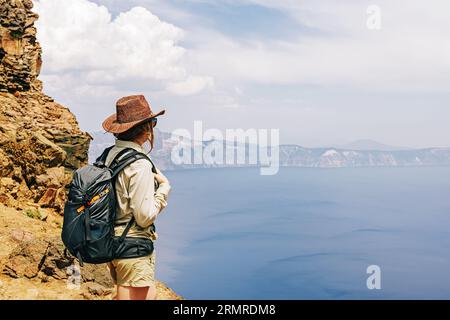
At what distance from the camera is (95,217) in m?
4.54

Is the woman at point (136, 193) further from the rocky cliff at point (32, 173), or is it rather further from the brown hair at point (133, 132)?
the rocky cliff at point (32, 173)

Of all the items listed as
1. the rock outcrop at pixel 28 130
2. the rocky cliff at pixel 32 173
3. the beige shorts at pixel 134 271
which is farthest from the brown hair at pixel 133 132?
the rock outcrop at pixel 28 130

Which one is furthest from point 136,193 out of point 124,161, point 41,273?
point 41,273

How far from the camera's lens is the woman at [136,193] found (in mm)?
4590

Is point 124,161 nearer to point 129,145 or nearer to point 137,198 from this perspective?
point 129,145

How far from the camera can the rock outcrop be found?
16375 millimetres

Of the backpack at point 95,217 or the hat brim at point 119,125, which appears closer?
the backpack at point 95,217

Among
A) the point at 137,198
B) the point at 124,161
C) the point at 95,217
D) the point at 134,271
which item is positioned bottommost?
the point at 134,271

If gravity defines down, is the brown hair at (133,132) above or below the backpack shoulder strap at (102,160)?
above

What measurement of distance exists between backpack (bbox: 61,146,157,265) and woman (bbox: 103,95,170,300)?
0.08 m

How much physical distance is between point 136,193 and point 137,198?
5cm

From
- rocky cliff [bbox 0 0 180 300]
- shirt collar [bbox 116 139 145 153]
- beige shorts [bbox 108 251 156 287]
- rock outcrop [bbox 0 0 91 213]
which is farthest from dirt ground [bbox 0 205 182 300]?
shirt collar [bbox 116 139 145 153]

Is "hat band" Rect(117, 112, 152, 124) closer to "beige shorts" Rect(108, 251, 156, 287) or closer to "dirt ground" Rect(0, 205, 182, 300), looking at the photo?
"beige shorts" Rect(108, 251, 156, 287)
